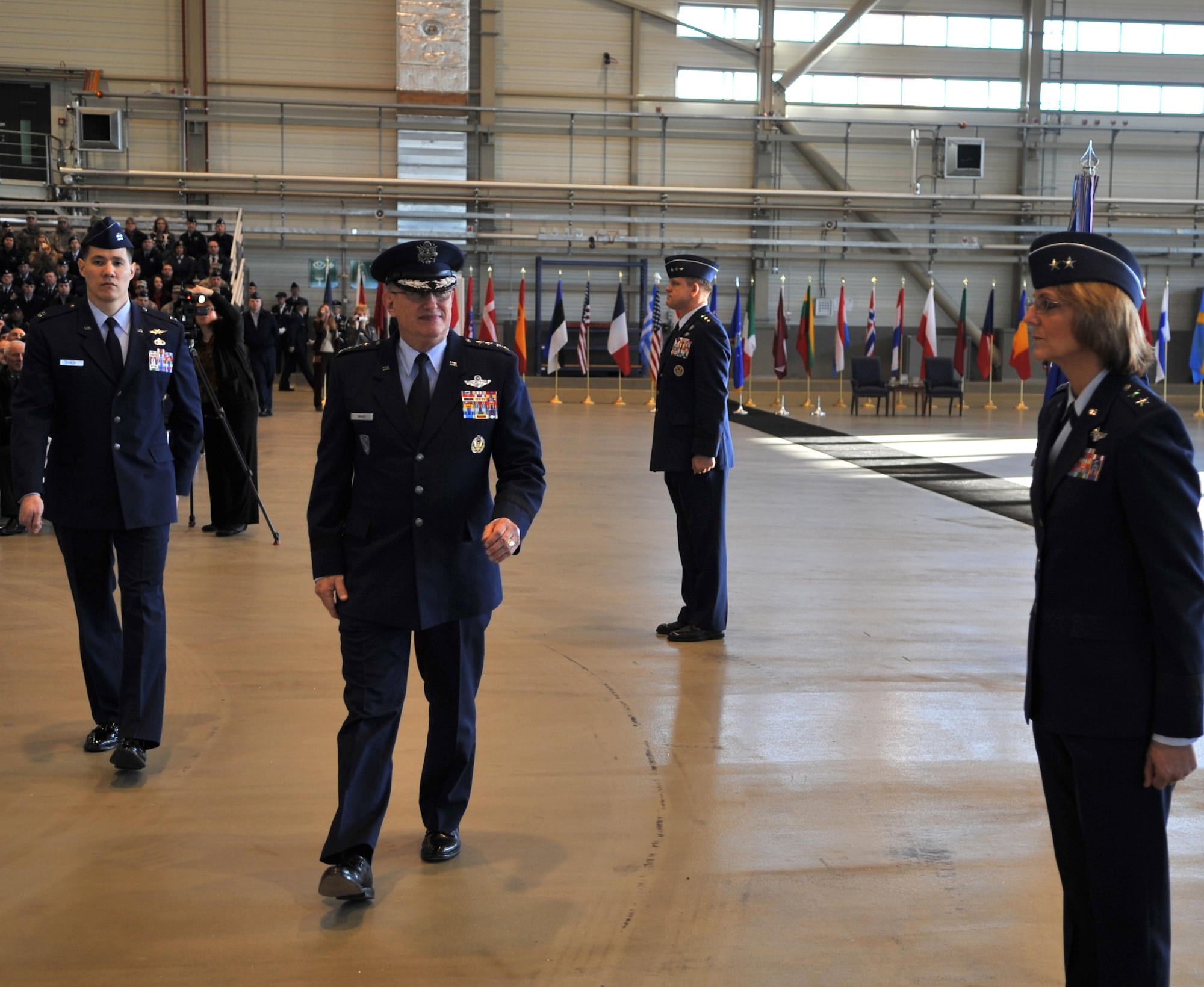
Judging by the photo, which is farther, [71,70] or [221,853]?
[71,70]

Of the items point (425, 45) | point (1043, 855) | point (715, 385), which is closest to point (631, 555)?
point (715, 385)

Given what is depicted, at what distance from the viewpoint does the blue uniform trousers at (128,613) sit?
12.8ft

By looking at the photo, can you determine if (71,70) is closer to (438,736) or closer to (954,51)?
(954,51)

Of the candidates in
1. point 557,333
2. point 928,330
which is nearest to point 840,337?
point 928,330

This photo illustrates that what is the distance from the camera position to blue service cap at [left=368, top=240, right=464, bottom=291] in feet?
9.79

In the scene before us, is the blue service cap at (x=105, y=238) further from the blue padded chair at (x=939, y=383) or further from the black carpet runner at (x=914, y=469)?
the blue padded chair at (x=939, y=383)

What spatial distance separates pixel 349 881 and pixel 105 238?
6.91ft

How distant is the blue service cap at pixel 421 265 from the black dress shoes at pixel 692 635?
298 cm

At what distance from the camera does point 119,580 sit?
3.94 meters

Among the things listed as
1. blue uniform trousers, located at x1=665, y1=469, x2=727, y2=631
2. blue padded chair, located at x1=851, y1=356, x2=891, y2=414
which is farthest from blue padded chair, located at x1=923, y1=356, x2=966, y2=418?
blue uniform trousers, located at x1=665, y1=469, x2=727, y2=631

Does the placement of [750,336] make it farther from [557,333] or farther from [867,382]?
[557,333]

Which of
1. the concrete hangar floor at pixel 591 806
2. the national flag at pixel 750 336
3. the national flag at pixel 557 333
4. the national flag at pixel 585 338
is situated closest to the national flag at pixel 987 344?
the national flag at pixel 750 336

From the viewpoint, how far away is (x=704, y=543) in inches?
224

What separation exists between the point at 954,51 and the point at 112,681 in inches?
998
